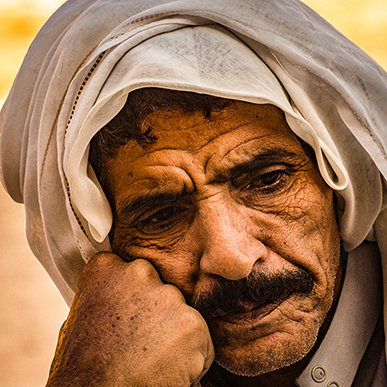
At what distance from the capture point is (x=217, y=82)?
5.95 ft

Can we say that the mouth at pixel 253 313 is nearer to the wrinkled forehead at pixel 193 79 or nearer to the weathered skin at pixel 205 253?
the weathered skin at pixel 205 253

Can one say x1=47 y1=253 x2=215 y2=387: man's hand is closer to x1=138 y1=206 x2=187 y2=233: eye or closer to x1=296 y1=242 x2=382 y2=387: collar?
x1=138 y1=206 x2=187 y2=233: eye

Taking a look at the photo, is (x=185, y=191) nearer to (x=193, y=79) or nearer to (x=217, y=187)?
(x=217, y=187)

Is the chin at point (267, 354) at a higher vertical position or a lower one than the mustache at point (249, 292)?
lower

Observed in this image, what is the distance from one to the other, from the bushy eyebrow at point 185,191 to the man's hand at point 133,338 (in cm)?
20

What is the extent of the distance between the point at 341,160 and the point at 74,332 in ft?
3.51

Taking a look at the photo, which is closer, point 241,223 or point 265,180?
point 241,223

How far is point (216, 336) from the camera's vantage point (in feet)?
6.37

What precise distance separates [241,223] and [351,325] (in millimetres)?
606

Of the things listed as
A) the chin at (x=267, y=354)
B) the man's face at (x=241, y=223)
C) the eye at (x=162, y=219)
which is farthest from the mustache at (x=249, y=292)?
the eye at (x=162, y=219)

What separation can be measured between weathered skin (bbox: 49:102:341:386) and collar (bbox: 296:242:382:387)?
13 centimetres

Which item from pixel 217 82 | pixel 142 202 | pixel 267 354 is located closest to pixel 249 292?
pixel 267 354

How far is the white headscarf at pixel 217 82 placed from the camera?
1.86m

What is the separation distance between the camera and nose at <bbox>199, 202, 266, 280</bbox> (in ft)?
5.89
